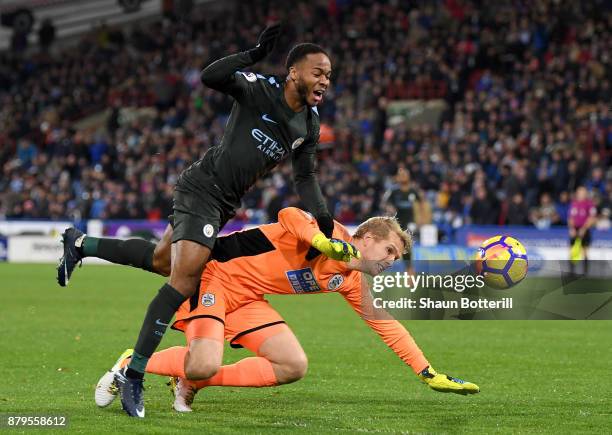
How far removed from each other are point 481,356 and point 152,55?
26719 millimetres

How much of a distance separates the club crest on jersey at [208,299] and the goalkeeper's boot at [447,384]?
1306 millimetres

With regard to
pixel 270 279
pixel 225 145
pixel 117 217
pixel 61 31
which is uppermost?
pixel 61 31

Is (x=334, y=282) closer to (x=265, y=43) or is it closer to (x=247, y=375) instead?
(x=247, y=375)

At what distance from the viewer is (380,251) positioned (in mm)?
6469

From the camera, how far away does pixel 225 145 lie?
6656mm

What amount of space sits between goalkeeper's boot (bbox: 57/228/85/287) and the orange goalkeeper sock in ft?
4.41

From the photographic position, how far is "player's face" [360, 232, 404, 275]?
21.2 feet

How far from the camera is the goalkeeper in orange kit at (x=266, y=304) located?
6.46 m

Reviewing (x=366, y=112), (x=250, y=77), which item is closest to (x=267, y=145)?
(x=250, y=77)

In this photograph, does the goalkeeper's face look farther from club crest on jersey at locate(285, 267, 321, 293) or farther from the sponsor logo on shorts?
the sponsor logo on shorts

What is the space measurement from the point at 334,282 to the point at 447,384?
91cm

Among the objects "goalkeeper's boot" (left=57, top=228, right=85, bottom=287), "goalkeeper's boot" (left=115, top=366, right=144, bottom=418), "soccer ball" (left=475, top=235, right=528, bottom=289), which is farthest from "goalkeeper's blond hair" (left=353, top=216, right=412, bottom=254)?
"goalkeeper's boot" (left=57, top=228, right=85, bottom=287)

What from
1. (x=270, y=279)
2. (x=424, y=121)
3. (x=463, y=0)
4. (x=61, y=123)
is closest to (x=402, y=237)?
(x=270, y=279)

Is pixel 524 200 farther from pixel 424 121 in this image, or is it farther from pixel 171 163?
pixel 171 163
